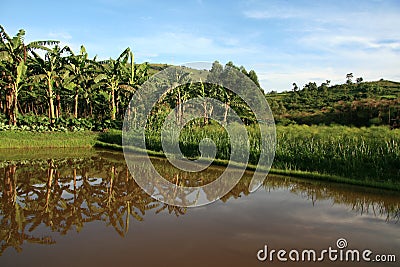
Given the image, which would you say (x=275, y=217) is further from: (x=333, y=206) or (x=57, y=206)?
(x=57, y=206)

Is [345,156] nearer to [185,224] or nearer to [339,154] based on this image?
[339,154]

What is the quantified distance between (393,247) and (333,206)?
5.76 ft

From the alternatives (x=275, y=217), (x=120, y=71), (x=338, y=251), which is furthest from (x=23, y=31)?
(x=338, y=251)

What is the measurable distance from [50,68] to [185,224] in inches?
533

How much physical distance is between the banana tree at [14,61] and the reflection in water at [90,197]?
592 cm

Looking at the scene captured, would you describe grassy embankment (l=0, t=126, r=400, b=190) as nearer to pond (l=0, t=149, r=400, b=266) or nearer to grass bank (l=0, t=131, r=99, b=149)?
pond (l=0, t=149, r=400, b=266)

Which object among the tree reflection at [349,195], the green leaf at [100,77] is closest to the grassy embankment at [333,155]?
the tree reflection at [349,195]

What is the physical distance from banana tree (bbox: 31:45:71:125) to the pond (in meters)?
8.75

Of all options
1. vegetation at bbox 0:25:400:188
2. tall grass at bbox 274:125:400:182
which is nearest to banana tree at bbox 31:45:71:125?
vegetation at bbox 0:25:400:188

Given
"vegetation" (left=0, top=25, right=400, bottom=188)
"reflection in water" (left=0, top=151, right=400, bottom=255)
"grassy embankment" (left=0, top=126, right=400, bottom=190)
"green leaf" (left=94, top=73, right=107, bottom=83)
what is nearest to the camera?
"reflection in water" (left=0, top=151, right=400, bottom=255)

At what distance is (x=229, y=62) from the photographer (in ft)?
80.3

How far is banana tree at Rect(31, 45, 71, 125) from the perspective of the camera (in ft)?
50.6

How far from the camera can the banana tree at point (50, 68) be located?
15.4 meters

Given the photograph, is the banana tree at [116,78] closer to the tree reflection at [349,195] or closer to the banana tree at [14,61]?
the banana tree at [14,61]
